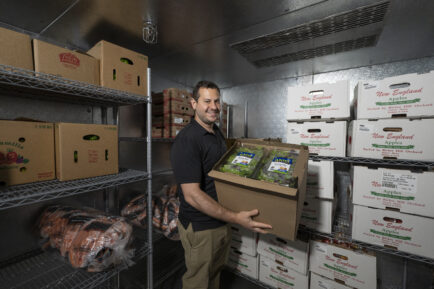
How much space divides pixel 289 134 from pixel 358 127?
0.47m

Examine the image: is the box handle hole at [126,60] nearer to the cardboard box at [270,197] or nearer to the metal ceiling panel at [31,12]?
the metal ceiling panel at [31,12]

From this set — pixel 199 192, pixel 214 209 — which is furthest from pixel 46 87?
pixel 214 209

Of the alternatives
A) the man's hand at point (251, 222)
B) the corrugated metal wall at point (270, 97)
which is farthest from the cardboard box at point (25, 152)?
the corrugated metal wall at point (270, 97)

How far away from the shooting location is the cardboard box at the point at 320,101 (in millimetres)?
1352

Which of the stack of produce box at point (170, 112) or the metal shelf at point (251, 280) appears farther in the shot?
the stack of produce box at point (170, 112)

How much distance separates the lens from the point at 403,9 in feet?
3.53

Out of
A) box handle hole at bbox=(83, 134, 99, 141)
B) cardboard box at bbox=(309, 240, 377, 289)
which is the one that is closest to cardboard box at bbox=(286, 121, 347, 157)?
cardboard box at bbox=(309, 240, 377, 289)

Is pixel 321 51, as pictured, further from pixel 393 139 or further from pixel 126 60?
pixel 126 60

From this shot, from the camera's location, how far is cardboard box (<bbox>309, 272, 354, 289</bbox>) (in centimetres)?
141

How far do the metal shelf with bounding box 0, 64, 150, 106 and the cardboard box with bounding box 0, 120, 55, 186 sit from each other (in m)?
0.21

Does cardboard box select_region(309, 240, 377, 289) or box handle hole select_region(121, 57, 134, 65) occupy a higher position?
box handle hole select_region(121, 57, 134, 65)

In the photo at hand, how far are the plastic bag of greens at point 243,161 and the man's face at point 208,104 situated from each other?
0.33 metres

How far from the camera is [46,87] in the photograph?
1057 millimetres

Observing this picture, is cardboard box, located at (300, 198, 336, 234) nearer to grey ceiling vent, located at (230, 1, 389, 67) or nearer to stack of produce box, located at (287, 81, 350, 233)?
stack of produce box, located at (287, 81, 350, 233)
